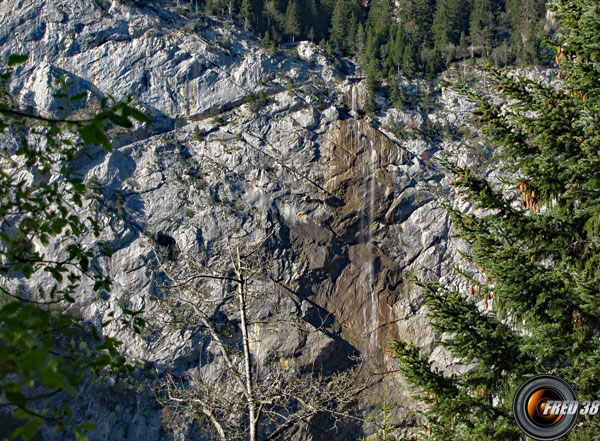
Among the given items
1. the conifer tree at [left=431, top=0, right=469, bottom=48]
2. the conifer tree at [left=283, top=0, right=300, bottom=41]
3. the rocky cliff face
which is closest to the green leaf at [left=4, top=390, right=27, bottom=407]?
the rocky cliff face

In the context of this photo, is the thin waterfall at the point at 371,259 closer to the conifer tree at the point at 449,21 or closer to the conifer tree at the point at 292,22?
the conifer tree at the point at 292,22

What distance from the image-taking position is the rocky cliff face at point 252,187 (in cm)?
2992

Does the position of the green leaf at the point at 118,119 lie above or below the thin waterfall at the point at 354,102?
below

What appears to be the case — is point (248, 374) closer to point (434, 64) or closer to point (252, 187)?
point (252, 187)

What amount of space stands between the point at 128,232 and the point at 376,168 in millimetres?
16586

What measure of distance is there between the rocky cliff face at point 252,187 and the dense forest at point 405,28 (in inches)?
288

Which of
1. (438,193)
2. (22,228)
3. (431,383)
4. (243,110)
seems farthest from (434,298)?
(243,110)

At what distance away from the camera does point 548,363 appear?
17.5 feet

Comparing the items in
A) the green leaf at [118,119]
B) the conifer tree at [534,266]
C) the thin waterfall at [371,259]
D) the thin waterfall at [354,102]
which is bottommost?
the thin waterfall at [371,259]

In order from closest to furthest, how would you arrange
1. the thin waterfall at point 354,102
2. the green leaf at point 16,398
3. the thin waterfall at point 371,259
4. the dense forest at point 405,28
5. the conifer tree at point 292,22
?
the green leaf at point 16,398 < the thin waterfall at point 371,259 < the thin waterfall at point 354,102 < the dense forest at point 405,28 < the conifer tree at point 292,22

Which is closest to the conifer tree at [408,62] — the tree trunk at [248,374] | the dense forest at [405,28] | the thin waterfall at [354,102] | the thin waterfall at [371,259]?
the dense forest at [405,28]

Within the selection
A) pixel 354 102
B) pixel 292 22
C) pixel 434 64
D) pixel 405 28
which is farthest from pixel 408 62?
pixel 292 22

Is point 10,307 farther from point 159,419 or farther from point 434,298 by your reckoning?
point 159,419

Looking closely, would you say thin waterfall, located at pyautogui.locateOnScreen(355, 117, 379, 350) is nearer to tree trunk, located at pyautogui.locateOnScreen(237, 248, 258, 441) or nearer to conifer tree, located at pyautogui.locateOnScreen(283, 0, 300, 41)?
conifer tree, located at pyautogui.locateOnScreen(283, 0, 300, 41)
